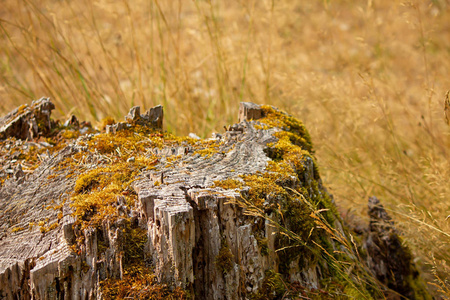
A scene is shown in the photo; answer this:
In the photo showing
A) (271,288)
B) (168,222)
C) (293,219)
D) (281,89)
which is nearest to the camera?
(168,222)

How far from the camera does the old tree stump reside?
1436 millimetres

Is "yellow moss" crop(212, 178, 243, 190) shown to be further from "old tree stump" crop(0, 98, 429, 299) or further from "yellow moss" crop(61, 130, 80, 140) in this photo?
"yellow moss" crop(61, 130, 80, 140)

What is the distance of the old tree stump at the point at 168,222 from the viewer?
1.44m

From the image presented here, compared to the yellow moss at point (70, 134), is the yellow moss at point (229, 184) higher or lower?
lower

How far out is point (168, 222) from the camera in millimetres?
1399

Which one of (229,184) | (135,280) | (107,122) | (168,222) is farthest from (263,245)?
(107,122)

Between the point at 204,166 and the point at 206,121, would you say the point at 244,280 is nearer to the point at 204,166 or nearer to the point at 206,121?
the point at 204,166

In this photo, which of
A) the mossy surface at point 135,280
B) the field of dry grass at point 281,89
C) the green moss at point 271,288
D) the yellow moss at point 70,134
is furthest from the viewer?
the field of dry grass at point 281,89

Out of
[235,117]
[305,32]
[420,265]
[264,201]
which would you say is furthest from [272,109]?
[305,32]

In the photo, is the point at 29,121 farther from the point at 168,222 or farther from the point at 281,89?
the point at 281,89

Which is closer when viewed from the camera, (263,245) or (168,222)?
(168,222)

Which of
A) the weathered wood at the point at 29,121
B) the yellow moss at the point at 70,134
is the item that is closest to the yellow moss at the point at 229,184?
the yellow moss at the point at 70,134

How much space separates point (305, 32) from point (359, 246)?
214 inches

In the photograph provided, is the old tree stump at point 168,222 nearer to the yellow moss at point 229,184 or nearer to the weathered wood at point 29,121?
the yellow moss at point 229,184
